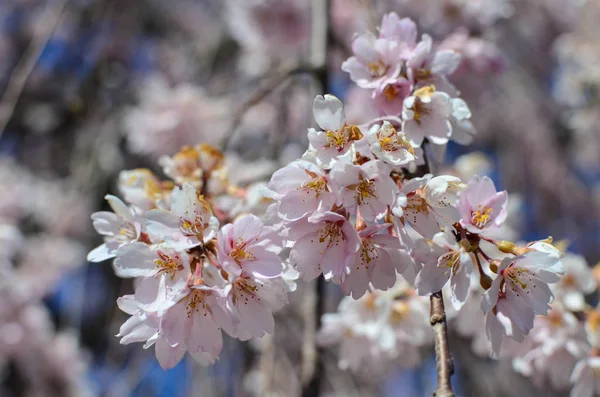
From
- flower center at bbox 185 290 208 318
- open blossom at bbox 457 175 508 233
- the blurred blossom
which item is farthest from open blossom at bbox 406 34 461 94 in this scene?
the blurred blossom

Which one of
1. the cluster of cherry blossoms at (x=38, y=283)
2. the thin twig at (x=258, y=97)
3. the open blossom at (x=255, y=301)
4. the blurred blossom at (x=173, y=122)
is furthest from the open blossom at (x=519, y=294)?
the cluster of cherry blossoms at (x=38, y=283)

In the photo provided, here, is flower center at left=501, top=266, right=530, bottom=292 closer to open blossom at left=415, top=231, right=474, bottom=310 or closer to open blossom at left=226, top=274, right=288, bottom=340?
open blossom at left=415, top=231, right=474, bottom=310

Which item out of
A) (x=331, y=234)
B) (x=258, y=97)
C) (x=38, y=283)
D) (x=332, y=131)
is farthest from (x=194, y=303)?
(x=38, y=283)

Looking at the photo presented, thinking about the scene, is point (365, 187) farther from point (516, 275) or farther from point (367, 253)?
point (516, 275)

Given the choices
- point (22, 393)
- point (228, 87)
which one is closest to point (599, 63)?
point (228, 87)

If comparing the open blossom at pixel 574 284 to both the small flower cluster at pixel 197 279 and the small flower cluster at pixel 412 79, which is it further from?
the small flower cluster at pixel 197 279

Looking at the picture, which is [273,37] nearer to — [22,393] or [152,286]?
[152,286]
